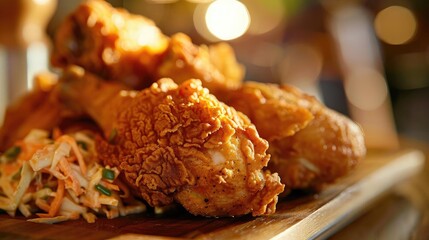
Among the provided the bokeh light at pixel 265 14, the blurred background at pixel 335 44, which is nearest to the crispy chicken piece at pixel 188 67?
the blurred background at pixel 335 44

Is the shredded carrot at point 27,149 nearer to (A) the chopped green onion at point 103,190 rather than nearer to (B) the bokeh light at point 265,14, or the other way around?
(A) the chopped green onion at point 103,190

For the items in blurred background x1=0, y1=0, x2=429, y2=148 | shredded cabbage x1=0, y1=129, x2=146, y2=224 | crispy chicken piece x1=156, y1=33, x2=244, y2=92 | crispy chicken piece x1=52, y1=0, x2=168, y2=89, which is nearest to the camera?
shredded cabbage x1=0, y1=129, x2=146, y2=224

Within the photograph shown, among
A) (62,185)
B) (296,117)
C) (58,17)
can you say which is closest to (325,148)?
(296,117)

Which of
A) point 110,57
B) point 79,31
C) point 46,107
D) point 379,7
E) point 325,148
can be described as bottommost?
point 325,148

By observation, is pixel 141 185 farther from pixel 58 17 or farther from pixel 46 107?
pixel 58 17

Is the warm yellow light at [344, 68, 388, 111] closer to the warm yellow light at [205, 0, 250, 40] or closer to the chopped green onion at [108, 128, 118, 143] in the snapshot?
the warm yellow light at [205, 0, 250, 40]

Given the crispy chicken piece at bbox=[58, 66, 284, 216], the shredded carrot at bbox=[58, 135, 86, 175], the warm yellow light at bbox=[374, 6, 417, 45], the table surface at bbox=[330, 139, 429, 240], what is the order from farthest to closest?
the warm yellow light at bbox=[374, 6, 417, 45] < the table surface at bbox=[330, 139, 429, 240] < the shredded carrot at bbox=[58, 135, 86, 175] < the crispy chicken piece at bbox=[58, 66, 284, 216]

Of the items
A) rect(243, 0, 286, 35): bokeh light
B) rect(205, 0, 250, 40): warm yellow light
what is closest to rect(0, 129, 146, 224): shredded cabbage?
rect(205, 0, 250, 40): warm yellow light
